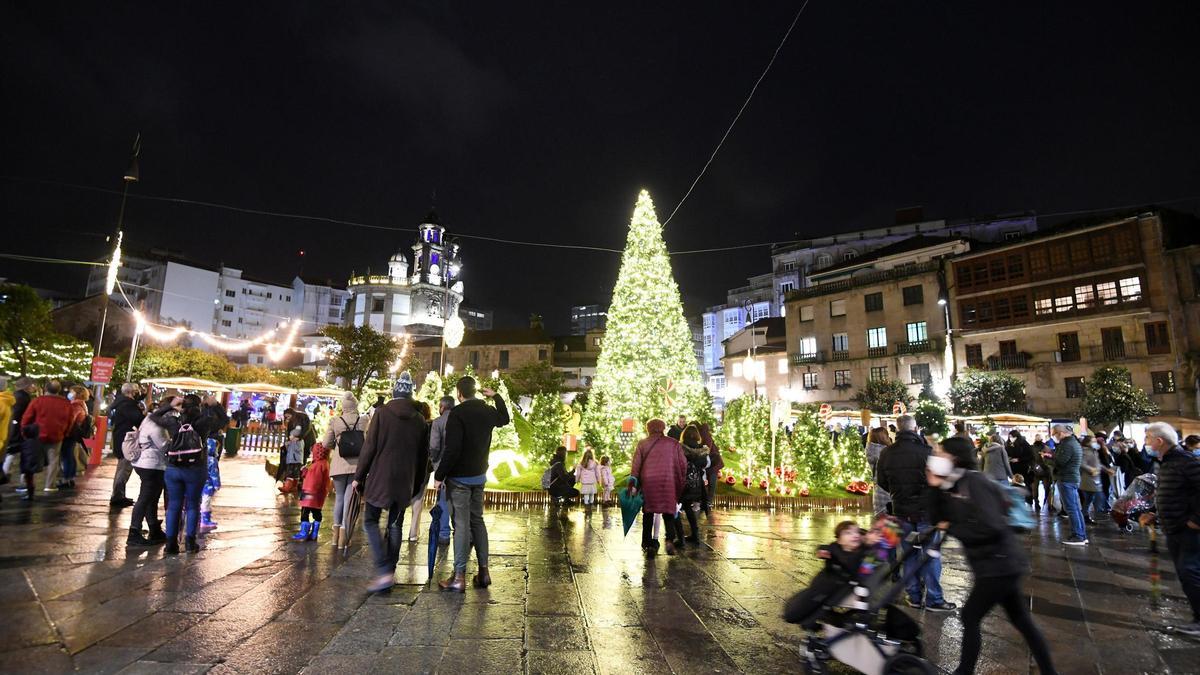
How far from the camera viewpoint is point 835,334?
142 feet

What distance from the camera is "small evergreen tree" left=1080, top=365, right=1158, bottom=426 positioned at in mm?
24875

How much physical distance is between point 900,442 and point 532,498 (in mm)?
7715

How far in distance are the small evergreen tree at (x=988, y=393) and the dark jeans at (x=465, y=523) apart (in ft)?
107

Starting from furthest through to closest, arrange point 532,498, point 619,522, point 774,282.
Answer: point 774,282, point 532,498, point 619,522

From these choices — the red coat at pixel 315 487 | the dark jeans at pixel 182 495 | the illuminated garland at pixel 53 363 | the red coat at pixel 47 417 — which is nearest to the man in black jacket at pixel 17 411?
the red coat at pixel 47 417

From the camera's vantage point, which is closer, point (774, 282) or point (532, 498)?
point (532, 498)

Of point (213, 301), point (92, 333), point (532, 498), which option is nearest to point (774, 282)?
point (532, 498)

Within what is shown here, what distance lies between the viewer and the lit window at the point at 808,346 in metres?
44.5

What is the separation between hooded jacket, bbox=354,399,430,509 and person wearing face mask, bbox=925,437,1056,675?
4.46 meters

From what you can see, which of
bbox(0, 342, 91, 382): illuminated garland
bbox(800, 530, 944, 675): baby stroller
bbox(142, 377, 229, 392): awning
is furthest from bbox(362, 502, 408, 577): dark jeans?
bbox(0, 342, 91, 382): illuminated garland

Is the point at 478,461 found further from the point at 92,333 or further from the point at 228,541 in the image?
the point at 92,333

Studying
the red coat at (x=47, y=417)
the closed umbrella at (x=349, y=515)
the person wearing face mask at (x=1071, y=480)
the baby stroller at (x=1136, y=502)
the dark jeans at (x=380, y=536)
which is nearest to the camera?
the dark jeans at (x=380, y=536)

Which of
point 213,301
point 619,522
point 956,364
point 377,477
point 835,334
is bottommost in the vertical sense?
point 619,522

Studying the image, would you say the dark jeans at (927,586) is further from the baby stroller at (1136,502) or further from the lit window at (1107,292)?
the lit window at (1107,292)
